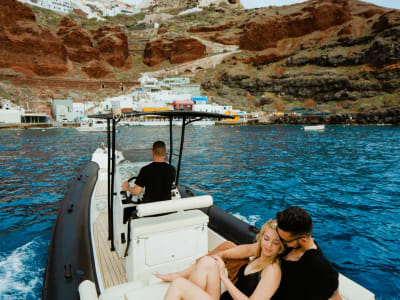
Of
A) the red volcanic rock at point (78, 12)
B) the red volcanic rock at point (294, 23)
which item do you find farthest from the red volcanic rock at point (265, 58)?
the red volcanic rock at point (78, 12)

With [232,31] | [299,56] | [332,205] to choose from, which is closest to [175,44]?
[232,31]

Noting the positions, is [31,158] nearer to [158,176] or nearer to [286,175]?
[286,175]

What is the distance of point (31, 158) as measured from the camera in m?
21.1

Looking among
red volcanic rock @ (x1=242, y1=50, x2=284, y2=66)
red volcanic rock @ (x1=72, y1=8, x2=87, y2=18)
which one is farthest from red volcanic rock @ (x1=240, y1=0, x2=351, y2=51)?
red volcanic rock @ (x1=72, y1=8, x2=87, y2=18)

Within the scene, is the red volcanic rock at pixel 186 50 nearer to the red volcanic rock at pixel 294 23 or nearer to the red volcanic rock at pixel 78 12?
the red volcanic rock at pixel 294 23

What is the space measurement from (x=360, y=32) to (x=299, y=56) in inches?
891

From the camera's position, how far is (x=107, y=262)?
4.51 meters

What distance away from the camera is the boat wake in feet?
16.3

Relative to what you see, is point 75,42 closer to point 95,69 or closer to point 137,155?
point 95,69

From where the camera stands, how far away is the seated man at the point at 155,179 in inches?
162

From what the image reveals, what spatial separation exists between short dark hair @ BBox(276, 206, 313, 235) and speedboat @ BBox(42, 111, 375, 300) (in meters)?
1.19

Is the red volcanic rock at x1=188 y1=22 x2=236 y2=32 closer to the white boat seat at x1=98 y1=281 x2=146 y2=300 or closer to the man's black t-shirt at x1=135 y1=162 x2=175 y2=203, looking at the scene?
the man's black t-shirt at x1=135 y1=162 x2=175 y2=203

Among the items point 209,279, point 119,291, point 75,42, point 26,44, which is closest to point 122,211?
point 119,291

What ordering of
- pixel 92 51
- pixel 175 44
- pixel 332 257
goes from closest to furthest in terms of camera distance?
pixel 332 257, pixel 92 51, pixel 175 44
